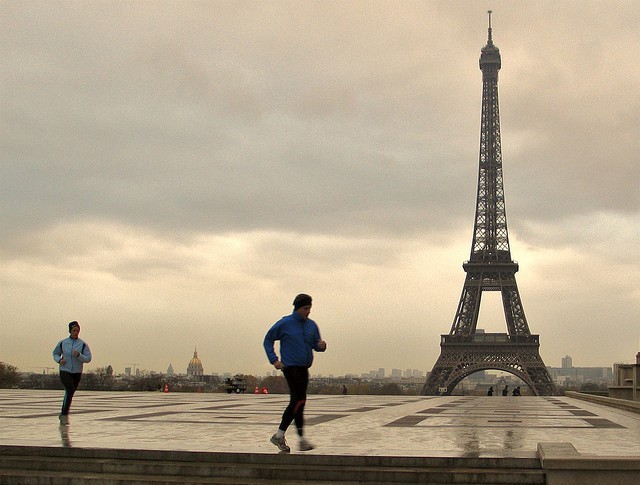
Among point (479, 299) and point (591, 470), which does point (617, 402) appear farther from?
point (479, 299)

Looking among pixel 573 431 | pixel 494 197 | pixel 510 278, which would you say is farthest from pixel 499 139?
pixel 573 431

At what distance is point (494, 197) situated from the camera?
91.2m

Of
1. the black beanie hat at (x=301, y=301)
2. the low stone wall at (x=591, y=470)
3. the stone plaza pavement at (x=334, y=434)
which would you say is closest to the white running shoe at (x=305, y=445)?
the stone plaza pavement at (x=334, y=434)

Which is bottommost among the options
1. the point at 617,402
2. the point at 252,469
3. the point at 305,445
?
the point at 617,402

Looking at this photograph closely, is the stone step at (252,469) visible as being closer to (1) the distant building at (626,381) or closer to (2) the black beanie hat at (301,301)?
(2) the black beanie hat at (301,301)

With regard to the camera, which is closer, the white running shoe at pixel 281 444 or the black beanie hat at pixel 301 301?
the white running shoe at pixel 281 444

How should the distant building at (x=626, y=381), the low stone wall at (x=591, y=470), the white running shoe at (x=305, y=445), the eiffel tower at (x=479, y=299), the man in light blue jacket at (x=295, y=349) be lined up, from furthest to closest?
the eiffel tower at (x=479, y=299)
the distant building at (x=626, y=381)
the man in light blue jacket at (x=295, y=349)
the white running shoe at (x=305, y=445)
the low stone wall at (x=591, y=470)

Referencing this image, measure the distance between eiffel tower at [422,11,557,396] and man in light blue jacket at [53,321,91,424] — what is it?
63.3 m

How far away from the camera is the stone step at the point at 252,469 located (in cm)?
700

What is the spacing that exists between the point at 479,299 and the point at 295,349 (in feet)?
258

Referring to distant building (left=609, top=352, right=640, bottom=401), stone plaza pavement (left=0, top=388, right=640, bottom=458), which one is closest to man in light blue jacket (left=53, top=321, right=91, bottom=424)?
stone plaza pavement (left=0, top=388, right=640, bottom=458)

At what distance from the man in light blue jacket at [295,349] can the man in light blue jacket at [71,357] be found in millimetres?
5286

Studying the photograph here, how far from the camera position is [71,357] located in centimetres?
1254

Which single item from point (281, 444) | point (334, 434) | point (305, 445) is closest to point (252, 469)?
point (281, 444)
